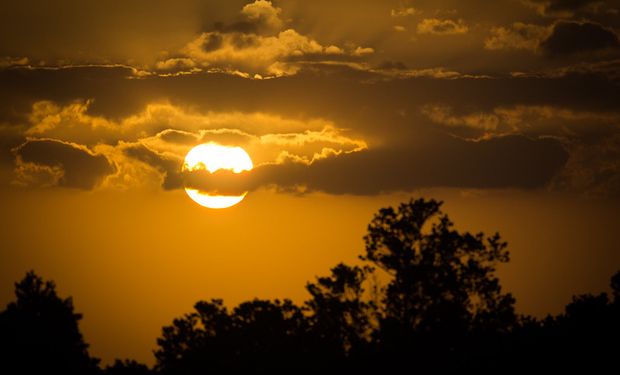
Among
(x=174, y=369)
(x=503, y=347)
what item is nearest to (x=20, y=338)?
(x=174, y=369)

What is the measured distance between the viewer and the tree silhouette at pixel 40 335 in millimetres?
56688

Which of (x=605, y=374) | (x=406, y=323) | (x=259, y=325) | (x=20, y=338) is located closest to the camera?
(x=605, y=374)

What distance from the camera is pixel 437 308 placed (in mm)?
63094

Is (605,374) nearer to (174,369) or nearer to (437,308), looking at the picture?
(437,308)

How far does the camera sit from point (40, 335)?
58.2 m

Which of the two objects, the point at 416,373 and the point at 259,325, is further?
the point at 259,325

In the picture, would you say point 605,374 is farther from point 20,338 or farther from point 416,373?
point 20,338

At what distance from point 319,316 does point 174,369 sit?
9.81m

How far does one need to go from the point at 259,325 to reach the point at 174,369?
6843mm

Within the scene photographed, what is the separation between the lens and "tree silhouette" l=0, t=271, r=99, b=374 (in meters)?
56.7

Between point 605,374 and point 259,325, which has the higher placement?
point 259,325

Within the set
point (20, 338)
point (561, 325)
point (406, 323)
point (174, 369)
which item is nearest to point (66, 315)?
point (20, 338)

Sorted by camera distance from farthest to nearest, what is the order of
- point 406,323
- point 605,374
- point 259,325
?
point 259,325, point 406,323, point 605,374

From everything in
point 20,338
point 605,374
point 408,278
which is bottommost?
point 605,374
